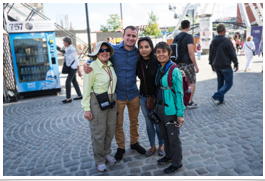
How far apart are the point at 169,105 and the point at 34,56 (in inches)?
268

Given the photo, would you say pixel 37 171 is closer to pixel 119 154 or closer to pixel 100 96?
pixel 119 154

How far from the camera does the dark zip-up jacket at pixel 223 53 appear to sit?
5.25 metres

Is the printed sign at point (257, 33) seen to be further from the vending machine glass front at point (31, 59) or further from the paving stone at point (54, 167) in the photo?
the paving stone at point (54, 167)

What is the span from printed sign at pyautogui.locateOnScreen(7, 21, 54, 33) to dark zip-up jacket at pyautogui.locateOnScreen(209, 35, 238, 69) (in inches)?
225

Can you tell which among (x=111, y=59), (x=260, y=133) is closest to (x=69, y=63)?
(x=111, y=59)

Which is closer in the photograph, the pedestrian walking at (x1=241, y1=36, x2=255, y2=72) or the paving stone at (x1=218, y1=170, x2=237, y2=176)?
the paving stone at (x1=218, y1=170, x2=237, y2=176)

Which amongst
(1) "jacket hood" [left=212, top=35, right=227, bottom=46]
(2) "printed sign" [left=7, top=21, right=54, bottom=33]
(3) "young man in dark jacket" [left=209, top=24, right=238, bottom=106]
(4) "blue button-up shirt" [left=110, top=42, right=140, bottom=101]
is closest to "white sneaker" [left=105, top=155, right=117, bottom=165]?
(4) "blue button-up shirt" [left=110, top=42, right=140, bottom=101]

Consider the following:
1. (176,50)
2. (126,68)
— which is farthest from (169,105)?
(176,50)

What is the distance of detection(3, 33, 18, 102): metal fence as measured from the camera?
725 centimetres

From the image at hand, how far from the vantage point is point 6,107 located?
6.63 metres

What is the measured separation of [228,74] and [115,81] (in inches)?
141

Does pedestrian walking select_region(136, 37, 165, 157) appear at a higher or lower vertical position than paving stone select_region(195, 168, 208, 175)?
higher

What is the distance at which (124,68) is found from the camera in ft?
9.87

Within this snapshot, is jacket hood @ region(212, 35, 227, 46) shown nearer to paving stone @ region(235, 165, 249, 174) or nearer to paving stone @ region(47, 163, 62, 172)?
paving stone @ region(235, 165, 249, 174)
